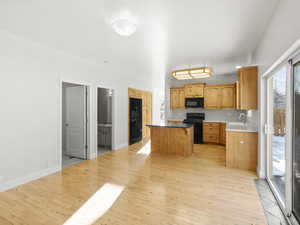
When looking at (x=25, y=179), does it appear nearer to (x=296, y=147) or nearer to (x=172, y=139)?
(x=172, y=139)

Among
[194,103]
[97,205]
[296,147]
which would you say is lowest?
[97,205]

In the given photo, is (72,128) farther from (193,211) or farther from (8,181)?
(193,211)

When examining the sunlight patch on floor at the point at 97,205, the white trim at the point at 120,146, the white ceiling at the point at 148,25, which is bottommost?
the sunlight patch on floor at the point at 97,205

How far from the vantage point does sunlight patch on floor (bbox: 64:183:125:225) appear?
1939 millimetres

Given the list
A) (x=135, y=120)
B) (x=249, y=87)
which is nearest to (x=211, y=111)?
(x=135, y=120)

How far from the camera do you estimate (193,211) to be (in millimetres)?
2107

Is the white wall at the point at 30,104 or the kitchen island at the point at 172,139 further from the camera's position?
Result: the kitchen island at the point at 172,139

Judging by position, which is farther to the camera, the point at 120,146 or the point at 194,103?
the point at 194,103

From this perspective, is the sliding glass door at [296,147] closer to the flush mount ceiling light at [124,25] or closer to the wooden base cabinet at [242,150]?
A: the wooden base cabinet at [242,150]

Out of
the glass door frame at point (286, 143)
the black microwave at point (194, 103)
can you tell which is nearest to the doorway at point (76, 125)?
the black microwave at point (194, 103)

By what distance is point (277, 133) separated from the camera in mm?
2588

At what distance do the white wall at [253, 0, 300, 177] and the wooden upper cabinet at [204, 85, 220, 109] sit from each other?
3128mm

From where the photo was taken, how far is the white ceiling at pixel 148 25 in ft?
6.57

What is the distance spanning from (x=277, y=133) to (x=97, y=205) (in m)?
2.98
